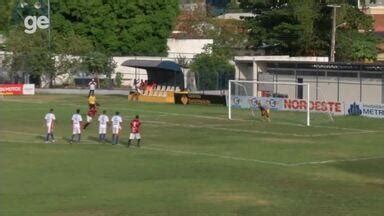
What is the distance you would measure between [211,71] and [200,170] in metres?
55.9

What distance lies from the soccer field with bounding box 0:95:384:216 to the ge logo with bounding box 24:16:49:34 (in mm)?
45642

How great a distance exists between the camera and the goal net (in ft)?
205

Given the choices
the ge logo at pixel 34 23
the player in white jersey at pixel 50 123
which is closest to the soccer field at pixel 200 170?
the player in white jersey at pixel 50 123

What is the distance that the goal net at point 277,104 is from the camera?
62581mm

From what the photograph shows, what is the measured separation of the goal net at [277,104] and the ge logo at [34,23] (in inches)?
1314

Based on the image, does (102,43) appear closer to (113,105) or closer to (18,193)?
(113,105)

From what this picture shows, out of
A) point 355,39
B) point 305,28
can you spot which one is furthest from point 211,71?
point 355,39

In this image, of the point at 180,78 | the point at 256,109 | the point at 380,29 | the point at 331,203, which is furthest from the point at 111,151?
the point at 380,29

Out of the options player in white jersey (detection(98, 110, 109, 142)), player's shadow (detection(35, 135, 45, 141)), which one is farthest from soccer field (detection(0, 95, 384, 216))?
player in white jersey (detection(98, 110, 109, 142))

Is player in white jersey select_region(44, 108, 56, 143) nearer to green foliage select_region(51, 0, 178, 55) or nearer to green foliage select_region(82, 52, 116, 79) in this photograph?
green foliage select_region(82, 52, 116, 79)

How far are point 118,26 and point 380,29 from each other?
119ft

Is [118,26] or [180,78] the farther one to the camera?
[118,26]

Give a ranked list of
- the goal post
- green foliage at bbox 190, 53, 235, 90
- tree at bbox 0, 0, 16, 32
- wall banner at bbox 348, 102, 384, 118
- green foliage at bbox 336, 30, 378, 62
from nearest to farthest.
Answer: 1. wall banner at bbox 348, 102, 384, 118
2. the goal post
3. green foliage at bbox 190, 53, 235, 90
4. green foliage at bbox 336, 30, 378, 62
5. tree at bbox 0, 0, 16, 32

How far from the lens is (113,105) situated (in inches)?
3027
